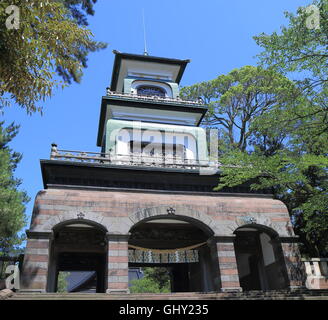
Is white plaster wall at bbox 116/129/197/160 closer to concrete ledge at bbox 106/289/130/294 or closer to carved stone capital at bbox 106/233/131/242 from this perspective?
carved stone capital at bbox 106/233/131/242

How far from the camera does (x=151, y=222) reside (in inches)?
577

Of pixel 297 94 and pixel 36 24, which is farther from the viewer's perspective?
pixel 297 94

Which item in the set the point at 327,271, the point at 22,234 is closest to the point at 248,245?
the point at 327,271

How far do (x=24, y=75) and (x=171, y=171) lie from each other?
775 cm

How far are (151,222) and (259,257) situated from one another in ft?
18.8

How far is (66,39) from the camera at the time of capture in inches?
319

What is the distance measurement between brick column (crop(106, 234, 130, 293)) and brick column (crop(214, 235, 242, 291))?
12.2 ft

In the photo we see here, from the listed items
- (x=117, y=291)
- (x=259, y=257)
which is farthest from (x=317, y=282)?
(x=117, y=291)

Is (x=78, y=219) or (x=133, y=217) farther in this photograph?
(x=133, y=217)

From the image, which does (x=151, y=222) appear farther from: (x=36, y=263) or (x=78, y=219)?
(x=36, y=263)

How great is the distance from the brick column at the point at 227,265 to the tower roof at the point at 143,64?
523 inches

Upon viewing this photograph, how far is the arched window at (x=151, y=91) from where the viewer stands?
20.5 metres

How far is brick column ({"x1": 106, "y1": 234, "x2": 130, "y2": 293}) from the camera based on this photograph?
35.8 ft

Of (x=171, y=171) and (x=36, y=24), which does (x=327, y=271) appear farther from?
(x=36, y=24)
